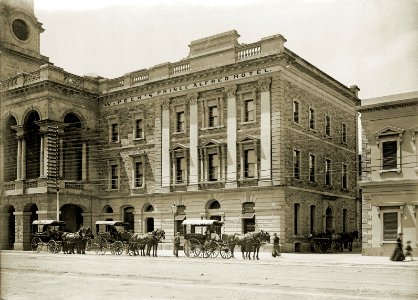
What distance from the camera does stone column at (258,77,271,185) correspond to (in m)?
33.9

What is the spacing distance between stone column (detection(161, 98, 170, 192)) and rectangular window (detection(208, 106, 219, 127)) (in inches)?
137

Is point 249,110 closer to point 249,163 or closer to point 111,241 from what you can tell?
point 249,163

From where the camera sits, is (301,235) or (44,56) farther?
(44,56)

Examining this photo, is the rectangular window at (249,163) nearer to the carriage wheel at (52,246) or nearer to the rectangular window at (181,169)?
the rectangular window at (181,169)

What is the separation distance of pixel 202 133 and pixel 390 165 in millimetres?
13872

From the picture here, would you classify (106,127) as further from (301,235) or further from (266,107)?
(301,235)

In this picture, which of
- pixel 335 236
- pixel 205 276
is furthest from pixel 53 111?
pixel 205 276

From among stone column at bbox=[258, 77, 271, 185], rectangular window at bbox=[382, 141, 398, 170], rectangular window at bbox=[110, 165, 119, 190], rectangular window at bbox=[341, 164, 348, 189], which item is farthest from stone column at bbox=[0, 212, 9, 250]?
rectangular window at bbox=[382, 141, 398, 170]

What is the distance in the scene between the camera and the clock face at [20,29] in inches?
1778

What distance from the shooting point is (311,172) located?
125 ft

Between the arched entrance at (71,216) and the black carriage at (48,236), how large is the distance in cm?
632

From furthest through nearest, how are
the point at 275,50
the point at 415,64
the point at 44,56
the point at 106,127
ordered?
the point at 44,56 → the point at 106,127 → the point at 275,50 → the point at 415,64

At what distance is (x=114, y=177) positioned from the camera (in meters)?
42.7

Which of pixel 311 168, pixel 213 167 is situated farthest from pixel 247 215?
pixel 311 168
